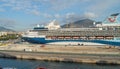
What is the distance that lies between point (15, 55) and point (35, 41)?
30983mm

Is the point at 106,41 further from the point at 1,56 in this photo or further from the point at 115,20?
the point at 1,56

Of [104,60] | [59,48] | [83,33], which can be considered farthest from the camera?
[83,33]

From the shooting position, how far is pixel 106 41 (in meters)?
88.0

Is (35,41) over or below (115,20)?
below

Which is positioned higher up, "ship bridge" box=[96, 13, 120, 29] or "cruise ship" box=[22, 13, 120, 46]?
"ship bridge" box=[96, 13, 120, 29]

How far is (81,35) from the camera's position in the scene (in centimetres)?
9319

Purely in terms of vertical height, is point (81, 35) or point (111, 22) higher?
point (111, 22)

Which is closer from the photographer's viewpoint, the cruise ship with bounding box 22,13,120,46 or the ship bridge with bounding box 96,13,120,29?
the cruise ship with bounding box 22,13,120,46

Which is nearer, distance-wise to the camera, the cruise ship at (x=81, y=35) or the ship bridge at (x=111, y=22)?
the cruise ship at (x=81, y=35)

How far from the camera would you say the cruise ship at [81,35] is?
89.1m

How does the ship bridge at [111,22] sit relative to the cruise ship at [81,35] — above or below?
above

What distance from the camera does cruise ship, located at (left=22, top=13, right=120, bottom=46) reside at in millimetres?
89062

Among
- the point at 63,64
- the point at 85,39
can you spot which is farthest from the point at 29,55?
the point at 85,39

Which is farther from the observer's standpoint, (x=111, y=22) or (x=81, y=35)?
(x=111, y=22)
